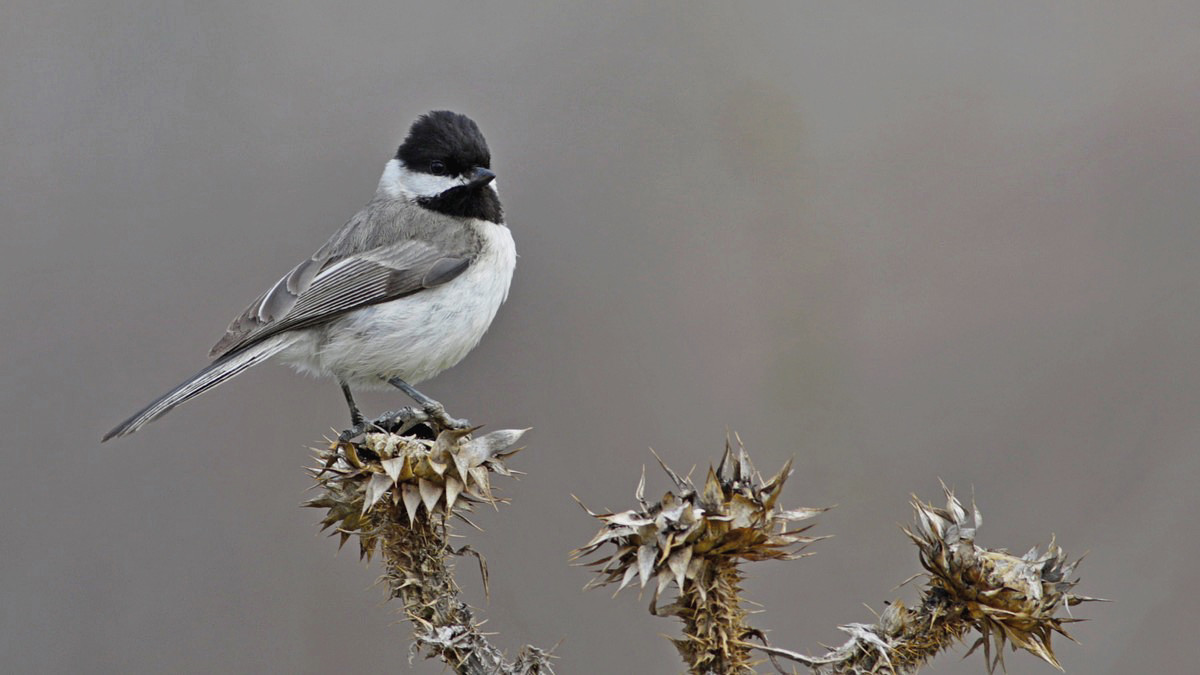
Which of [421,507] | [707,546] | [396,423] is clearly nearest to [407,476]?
[421,507]

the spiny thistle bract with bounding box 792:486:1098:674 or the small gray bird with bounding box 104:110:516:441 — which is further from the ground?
the small gray bird with bounding box 104:110:516:441

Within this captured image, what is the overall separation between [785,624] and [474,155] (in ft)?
6.42

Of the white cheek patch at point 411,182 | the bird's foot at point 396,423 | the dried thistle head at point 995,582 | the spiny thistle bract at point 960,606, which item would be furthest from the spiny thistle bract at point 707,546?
the white cheek patch at point 411,182

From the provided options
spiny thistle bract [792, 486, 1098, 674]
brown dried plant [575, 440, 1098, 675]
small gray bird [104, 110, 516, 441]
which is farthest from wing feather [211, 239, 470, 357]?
spiny thistle bract [792, 486, 1098, 674]

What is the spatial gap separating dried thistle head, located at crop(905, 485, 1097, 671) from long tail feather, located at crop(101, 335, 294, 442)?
7.45 feet

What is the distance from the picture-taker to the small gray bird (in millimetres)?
3766

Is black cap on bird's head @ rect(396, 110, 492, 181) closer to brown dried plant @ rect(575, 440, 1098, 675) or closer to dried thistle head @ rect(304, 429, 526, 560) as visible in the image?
Answer: dried thistle head @ rect(304, 429, 526, 560)

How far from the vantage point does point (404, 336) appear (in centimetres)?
381

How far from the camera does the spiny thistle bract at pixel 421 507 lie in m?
2.32

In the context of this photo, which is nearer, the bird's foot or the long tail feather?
the bird's foot

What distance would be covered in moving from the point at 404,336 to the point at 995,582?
229 cm

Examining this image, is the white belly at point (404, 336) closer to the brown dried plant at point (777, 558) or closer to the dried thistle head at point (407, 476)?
the dried thistle head at point (407, 476)

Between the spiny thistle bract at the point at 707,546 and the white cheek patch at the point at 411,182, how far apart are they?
2254 millimetres

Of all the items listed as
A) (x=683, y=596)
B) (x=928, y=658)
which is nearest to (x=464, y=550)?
(x=683, y=596)
